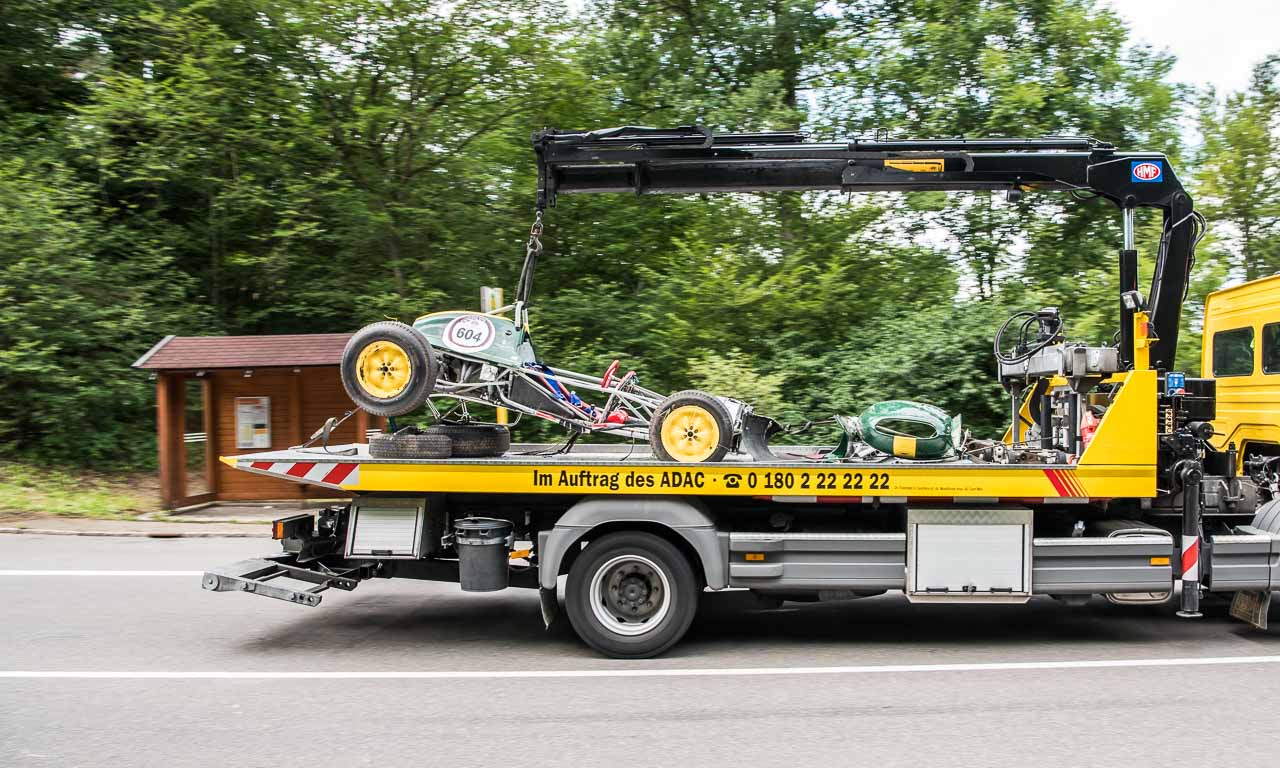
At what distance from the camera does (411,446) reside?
6.39 meters

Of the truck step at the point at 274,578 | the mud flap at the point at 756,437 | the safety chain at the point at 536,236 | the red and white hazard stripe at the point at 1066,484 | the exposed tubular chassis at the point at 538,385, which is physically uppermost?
the safety chain at the point at 536,236

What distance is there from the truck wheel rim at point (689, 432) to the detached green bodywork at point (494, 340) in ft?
4.43

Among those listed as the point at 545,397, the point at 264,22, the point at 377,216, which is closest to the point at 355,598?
the point at 545,397

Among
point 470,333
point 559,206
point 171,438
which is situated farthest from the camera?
point 559,206

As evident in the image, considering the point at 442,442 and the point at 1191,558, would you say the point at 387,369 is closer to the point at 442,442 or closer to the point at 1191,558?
the point at 442,442

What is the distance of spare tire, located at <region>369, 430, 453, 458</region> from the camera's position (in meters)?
6.39

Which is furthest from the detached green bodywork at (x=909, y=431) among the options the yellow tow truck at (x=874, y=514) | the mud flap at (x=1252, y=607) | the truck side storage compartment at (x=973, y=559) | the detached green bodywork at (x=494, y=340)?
the detached green bodywork at (x=494, y=340)

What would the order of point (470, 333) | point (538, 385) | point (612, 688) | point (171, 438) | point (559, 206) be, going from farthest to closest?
point (559, 206), point (171, 438), point (538, 385), point (470, 333), point (612, 688)

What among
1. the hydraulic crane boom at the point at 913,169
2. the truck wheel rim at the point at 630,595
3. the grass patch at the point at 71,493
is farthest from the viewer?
the grass patch at the point at 71,493

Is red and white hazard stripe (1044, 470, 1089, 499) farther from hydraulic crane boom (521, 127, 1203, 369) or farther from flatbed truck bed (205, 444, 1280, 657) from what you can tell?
hydraulic crane boom (521, 127, 1203, 369)

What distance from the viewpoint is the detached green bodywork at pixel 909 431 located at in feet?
21.3

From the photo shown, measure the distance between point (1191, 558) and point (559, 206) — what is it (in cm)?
1236

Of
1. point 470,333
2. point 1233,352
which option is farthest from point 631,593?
point 1233,352

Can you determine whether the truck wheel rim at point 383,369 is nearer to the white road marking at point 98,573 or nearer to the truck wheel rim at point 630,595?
the truck wheel rim at point 630,595
